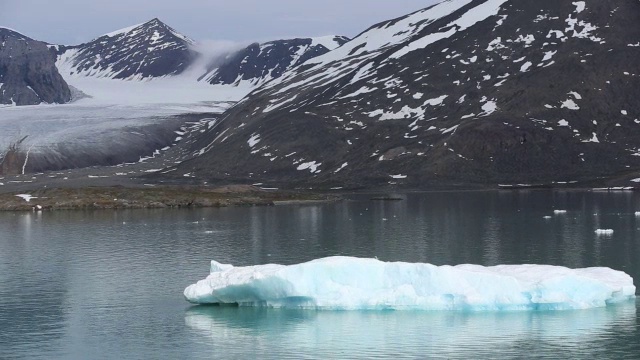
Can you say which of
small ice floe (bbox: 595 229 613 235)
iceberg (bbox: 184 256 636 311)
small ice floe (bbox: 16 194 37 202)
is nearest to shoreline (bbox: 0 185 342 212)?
small ice floe (bbox: 16 194 37 202)

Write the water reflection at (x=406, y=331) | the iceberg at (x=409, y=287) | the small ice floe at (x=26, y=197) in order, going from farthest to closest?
the small ice floe at (x=26, y=197)
the iceberg at (x=409, y=287)
the water reflection at (x=406, y=331)

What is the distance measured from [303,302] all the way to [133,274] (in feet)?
79.8

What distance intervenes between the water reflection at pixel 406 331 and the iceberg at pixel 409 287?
536 mm

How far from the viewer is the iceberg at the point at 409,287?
52.9 m

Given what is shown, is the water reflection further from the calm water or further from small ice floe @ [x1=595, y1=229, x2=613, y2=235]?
small ice floe @ [x1=595, y1=229, x2=613, y2=235]

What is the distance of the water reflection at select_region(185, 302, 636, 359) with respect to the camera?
46.8 meters

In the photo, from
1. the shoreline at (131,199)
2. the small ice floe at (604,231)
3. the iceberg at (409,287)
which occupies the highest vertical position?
the shoreline at (131,199)

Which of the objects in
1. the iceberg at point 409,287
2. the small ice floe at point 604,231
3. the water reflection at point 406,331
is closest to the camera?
the water reflection at point 406,331

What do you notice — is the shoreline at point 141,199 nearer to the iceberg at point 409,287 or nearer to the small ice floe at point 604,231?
the small ice floe at point 604,231

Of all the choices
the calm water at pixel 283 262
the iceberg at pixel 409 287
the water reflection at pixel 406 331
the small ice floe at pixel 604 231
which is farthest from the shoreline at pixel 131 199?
the iceberg at pixel 409 287

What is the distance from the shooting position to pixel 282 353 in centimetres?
4700

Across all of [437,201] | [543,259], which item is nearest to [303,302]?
[543,259]

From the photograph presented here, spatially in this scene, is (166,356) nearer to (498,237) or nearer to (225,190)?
(498,237)

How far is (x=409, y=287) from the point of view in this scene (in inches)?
2098
